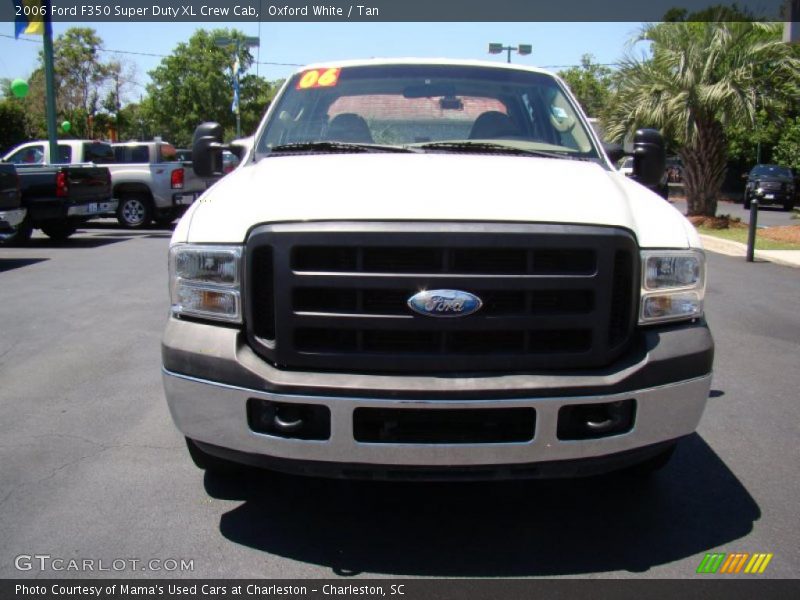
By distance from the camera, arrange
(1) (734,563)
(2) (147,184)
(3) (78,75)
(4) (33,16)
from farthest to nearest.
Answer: (3) (78,75)
(4) (33,16)
(2) (147,184)
(1) (734,563)

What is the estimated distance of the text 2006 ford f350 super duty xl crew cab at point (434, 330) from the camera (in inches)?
117

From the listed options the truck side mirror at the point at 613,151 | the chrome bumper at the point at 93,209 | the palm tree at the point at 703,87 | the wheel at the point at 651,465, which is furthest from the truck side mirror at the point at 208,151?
the palm tree at the point at 703,87

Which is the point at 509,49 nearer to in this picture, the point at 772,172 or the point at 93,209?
the point at 772,172

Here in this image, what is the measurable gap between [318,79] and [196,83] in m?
52.0

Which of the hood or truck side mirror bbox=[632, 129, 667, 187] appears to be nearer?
the hood

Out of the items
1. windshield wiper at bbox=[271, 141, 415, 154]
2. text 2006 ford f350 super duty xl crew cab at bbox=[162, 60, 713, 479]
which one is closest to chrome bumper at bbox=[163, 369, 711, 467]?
text 2006 ford f350 super duty xl crew cab at bbox=[162, 60, 713, 479]

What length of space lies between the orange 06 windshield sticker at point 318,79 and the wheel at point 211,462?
2.38m

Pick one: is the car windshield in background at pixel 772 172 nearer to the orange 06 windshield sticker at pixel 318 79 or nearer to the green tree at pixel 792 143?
the green tree at pixel 792 143

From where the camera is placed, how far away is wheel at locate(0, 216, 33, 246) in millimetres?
14241

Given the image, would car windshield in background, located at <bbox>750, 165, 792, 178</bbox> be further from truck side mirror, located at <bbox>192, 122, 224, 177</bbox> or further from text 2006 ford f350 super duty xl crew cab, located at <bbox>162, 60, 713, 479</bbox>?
text 2006 ford f350 super duty xl crew cab, located at <bbox>162, 60, 713, 479</bbox>

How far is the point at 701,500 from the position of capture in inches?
149

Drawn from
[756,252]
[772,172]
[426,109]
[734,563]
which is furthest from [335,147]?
[772,172]

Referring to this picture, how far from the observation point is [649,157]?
15.9ft

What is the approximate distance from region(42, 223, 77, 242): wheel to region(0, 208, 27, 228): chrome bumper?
1.83m
